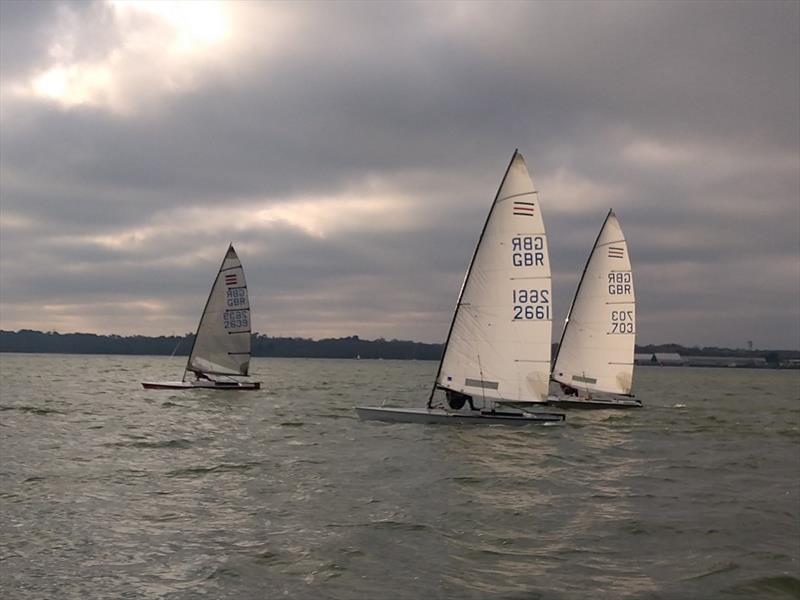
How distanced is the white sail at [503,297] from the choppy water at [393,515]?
9.18 ft

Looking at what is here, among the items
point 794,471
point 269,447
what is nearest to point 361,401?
point 269,447

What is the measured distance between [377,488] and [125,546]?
6849mm

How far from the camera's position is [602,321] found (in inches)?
1754

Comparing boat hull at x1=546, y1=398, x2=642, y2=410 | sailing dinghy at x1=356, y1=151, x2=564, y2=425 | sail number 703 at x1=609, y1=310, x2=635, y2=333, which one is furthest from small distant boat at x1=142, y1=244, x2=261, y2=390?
sail number 703 at x1=609, y1=310, x2=635, y2=333

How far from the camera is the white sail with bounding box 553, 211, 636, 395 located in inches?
1753

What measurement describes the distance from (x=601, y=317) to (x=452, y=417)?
19.2 m

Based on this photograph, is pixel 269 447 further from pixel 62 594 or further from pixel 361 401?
pixel 361 401

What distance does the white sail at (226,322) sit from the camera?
5122cm

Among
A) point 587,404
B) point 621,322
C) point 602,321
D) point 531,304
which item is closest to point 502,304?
point 531,304

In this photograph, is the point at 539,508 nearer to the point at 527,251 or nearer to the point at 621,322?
the point at 527,251

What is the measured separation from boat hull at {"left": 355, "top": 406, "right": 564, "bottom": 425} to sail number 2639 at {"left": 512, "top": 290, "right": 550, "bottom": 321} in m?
3.91

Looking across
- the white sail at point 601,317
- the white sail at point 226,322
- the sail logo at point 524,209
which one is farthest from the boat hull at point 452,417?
the white sail at point 226,322

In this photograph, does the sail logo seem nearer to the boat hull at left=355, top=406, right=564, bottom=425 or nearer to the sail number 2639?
the sail number 2639

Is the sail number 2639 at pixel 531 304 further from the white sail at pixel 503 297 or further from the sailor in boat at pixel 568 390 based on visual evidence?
the sailor in boat at pixel 568 390
